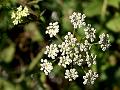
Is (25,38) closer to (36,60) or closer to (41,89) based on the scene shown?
(36,60)

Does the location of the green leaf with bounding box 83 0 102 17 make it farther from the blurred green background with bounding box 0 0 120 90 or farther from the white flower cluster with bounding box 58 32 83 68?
the white flower cluster with bounding box 58 32 83 68

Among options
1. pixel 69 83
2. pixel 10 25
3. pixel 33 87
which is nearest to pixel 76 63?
pixel 10 25

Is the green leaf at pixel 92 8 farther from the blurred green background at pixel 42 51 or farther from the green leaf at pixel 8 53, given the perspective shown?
the green leaf at pixel 8 53

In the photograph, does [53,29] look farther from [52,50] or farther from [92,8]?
[92,8]

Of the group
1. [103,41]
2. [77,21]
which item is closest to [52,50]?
[77,21]

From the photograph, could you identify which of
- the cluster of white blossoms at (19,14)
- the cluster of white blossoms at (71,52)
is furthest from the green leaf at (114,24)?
the cluster of white blossoms at (19,14)

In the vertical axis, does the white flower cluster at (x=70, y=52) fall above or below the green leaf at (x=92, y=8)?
below
